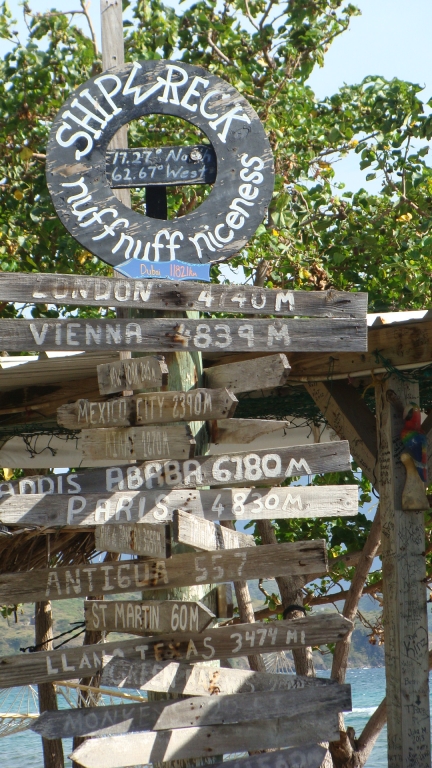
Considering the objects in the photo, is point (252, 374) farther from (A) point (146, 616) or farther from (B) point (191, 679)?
(B) point (191, 679)

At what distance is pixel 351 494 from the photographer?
3291mm

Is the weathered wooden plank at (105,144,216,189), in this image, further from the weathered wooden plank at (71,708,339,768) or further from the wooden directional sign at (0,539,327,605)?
the weathered wooden plank at (71,708,339,768)

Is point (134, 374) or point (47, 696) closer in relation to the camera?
point (134, 374)

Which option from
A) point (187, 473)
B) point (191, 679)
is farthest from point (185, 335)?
point (191, 679)

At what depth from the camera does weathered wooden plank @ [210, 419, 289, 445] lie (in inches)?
126

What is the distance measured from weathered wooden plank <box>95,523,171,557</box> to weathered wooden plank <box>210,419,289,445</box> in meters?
0.45

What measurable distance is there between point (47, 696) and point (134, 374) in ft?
21.9

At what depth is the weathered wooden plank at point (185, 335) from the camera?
3.16m

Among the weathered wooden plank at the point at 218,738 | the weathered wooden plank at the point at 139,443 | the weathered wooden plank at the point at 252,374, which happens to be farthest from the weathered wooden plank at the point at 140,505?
the weathered wooden plank at the point at 218,738

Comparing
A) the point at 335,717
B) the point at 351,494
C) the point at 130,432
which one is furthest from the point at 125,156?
the point at 335,717

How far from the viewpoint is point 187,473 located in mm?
3193

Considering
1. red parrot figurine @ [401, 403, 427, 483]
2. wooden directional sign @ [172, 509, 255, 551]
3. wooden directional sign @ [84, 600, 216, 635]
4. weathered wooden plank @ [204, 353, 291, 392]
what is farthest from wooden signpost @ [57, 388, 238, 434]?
red parrot figurine @ [401, 403, 427, 483]

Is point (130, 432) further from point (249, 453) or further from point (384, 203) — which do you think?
point (384, 203)

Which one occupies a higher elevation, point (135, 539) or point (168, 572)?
point (135, 539)
